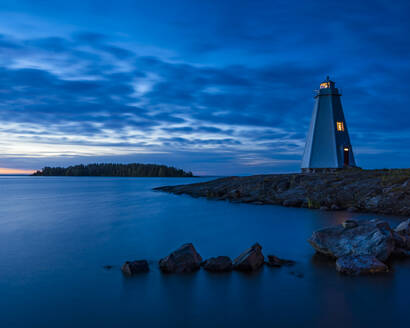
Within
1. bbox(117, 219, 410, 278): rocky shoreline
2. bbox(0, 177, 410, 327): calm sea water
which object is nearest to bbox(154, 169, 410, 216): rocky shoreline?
bbox(0, 177, 410, 327): calm sea water

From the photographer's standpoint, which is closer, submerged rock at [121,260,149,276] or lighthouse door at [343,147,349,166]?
submerged rock at [121,260,149,276]

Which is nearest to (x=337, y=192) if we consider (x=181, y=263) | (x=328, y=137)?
(x=328, y=137)

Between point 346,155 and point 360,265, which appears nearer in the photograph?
point 360,265

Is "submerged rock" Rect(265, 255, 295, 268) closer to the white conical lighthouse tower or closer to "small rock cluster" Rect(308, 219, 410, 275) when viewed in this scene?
"small rock cluster" Rect(308, 219, 410, 275)

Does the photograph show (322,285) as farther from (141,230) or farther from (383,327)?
(141,230)

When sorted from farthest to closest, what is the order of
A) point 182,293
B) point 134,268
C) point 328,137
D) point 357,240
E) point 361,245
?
point 328,137, point 357,240, point 361,245, point 134,268, point 182,293

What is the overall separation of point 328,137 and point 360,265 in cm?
2453

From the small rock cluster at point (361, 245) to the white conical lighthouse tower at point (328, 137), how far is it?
69.4 feet

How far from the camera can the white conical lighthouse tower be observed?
28.3 m

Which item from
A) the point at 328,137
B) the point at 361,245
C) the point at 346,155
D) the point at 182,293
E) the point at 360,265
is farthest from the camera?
the point at 346,155

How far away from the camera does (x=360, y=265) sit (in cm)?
627

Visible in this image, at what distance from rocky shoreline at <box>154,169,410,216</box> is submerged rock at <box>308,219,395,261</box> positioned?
32.2ft

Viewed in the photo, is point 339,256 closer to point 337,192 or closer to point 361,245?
point 361,245

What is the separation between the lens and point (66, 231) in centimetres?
1283
